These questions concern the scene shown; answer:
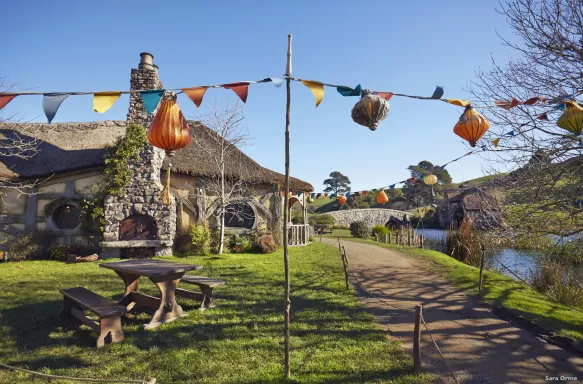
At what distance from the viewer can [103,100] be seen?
3.44 meters

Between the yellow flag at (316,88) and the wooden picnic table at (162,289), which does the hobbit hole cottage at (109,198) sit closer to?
the wooden picnic table at (162,289)

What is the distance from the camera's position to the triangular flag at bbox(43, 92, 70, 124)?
3221mm

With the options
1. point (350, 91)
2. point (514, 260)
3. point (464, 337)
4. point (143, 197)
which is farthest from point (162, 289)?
point (514, 260)

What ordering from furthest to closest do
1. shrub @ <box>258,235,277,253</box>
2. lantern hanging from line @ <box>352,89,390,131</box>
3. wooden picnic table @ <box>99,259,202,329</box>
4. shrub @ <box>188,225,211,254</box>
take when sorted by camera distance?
1. shrub @ <box>258,235,277,253</box>
2. shrub @ <box>188,225,211,254</box>
3. wooden picnic table @ <box>99,259,202,329</box>
4. lantern hanging from line @ <box>352,89,390,131</box>

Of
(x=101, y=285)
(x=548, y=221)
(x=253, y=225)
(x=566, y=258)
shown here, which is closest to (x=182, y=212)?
(x=253, y=225)

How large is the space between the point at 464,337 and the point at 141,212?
398 inches

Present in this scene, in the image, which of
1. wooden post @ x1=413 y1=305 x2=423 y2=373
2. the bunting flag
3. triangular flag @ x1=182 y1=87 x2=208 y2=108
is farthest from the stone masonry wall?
wooden post @ x1=413 y1=305 x2=423 y2=373

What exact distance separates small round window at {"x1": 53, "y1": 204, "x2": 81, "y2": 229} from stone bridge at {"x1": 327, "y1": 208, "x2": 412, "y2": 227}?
21826 millimetres

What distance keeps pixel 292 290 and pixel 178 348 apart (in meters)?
3.21

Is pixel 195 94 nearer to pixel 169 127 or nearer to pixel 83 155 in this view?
pixel 169 127

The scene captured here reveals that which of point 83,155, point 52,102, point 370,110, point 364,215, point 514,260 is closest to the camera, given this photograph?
point 52,102

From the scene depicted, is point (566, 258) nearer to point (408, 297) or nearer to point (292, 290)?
point (408, 297)

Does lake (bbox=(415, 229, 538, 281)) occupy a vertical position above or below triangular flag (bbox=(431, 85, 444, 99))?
below

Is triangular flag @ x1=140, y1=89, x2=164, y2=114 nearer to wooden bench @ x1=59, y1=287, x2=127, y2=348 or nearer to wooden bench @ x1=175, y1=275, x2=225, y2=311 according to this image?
wooden bench @ x1=59, y1=287, x2=127, y2=348
